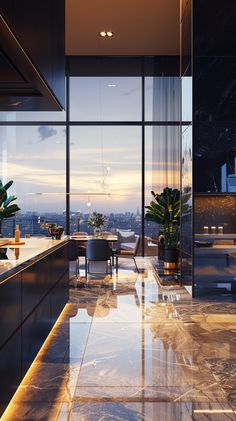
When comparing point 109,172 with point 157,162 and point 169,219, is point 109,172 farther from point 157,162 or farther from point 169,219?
point 169,219

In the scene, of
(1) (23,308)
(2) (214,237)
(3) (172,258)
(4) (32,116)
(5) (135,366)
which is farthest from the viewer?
(4) (32,116)

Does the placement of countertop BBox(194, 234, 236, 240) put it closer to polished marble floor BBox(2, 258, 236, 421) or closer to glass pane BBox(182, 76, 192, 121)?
polished marble floor BBox(2, 258, 236, 421)

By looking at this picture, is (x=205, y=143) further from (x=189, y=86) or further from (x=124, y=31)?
(x=124, y=31)

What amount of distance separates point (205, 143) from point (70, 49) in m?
5.25

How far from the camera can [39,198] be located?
10.6 metres

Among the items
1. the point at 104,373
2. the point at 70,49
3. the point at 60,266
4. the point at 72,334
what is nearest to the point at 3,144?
the point at 70,49

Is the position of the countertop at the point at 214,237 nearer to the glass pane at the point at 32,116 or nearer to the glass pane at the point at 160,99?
the glass pane at the point at 160,99

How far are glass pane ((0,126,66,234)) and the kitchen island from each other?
6.38m

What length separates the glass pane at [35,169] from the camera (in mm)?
10602

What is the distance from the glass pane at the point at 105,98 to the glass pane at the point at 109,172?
1.08ft

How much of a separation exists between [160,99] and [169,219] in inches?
147

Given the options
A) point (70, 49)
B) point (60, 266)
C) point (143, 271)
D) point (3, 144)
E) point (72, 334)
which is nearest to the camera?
point (72, 334)

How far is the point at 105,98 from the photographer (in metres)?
10.7

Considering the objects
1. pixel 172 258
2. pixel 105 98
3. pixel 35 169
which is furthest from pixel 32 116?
pixel 172 258
